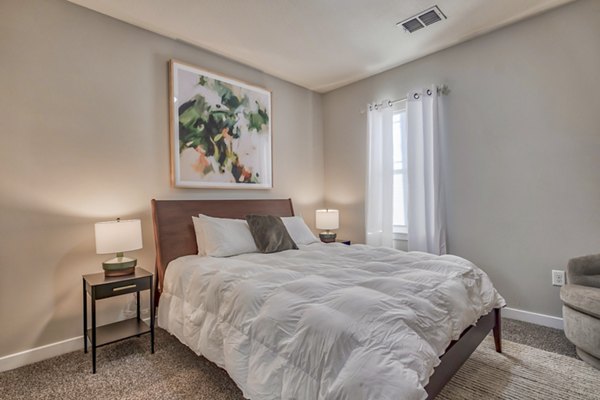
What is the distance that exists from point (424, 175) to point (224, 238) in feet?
7.30

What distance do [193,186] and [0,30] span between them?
1.75 metres

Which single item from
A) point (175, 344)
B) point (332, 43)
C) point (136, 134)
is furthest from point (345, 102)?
point (175, 344)

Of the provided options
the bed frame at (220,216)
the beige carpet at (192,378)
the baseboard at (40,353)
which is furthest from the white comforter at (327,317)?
the baseboard at (40,353)

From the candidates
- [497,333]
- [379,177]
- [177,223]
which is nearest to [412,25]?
[379,177]

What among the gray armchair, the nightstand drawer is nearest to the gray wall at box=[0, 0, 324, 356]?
the nightstand drawer

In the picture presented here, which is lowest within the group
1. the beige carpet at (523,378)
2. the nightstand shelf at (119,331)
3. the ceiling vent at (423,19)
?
the beige carpet at (523,378)

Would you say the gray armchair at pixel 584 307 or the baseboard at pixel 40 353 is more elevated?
the gray armchair at pixel 584 307

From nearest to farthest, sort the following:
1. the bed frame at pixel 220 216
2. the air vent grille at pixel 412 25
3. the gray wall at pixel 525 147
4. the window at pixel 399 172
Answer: the bed frame at pixel 220 216 < the gray wall at pixel 525 147 < the air vent grille at pixel 412 25 < the window at pixel 399 172

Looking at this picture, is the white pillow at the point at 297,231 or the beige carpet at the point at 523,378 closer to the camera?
the beige carpet at the point at 523,378

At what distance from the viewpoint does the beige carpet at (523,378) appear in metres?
1.72

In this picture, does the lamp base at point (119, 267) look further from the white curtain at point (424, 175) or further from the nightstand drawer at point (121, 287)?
the white curtain at point (424, 175)

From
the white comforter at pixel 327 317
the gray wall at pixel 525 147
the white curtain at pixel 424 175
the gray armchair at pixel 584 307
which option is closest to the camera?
the white comforter at pixel 327 317

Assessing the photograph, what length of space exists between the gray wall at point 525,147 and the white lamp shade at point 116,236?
3.04 m

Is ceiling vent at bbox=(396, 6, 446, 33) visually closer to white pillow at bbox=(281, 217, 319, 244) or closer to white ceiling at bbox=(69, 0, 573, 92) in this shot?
white ceiling at bbox=(69, 0, 573, 92)
